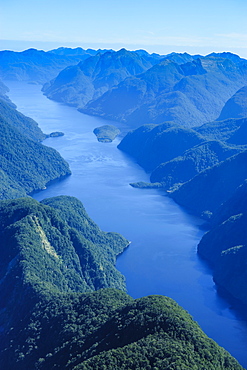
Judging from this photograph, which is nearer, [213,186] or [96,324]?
[96,324]

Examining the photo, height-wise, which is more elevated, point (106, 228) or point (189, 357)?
point (189, 357)

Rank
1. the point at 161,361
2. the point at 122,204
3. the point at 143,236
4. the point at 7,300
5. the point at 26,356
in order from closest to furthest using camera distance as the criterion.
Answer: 1. the point at 161,361
2. the point at 26,356
3. the point at 7,300
4. the point at 143,236
5. the point at 122,204

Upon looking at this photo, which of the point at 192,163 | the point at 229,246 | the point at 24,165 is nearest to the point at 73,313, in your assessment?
the point at 229,246

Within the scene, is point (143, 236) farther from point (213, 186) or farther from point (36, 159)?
point (36, 159)

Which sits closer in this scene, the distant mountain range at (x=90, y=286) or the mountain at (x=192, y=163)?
the distant mountain range at (x=90, y=286)

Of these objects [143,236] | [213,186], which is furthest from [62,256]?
[213,186]

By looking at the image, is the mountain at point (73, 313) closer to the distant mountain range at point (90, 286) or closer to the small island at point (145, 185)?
the distant mountain range at point (90, 286)

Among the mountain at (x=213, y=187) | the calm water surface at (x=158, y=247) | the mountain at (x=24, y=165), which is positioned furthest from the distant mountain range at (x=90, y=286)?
the calm water surface at (x=158, y=247)

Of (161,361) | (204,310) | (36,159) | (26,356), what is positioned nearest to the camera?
(161,361)
